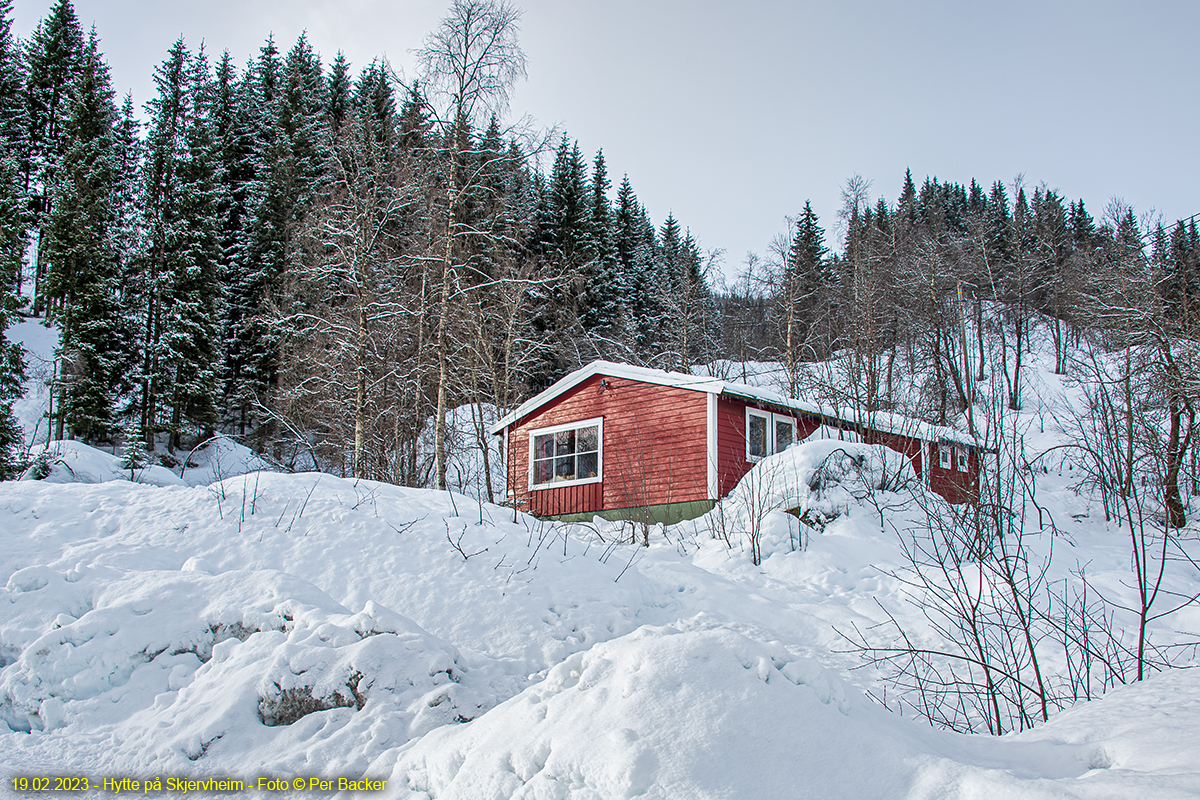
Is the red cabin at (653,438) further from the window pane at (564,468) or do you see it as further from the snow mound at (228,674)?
the snow mound at (228,674)

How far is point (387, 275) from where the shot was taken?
15.6 meters

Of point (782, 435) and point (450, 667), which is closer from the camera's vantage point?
point (450, 667)

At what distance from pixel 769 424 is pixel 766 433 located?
9.9 inches

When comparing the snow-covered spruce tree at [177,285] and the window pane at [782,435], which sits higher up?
the snow-covered spruce tree at [177,285]

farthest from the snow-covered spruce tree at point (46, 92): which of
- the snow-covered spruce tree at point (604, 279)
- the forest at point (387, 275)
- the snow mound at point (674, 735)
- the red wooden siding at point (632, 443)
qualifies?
the snow mound at point (674, 735)

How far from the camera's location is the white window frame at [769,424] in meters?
14.2

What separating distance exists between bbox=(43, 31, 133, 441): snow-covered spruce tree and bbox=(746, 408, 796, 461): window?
19.0m

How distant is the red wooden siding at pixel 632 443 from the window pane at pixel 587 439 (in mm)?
285

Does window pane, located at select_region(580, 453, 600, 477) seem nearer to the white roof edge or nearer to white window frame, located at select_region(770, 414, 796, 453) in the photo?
the white roof edge

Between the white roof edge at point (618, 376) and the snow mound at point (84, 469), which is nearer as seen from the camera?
the snow mound at point (84, 469)

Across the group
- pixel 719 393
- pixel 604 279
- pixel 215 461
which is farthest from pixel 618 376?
pixel 604 279

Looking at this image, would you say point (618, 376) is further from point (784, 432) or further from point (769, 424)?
point (784, 432)

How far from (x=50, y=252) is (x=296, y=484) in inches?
875

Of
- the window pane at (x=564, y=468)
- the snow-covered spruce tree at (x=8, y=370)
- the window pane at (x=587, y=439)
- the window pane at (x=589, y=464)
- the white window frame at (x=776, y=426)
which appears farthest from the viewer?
the window pane at (x=564, y=468)
